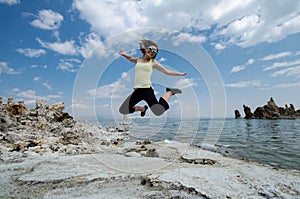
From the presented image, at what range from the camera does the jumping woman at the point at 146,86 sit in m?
3.95

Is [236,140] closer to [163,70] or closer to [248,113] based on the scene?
[163,70]

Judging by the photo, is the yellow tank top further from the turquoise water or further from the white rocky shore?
the white rocky shore

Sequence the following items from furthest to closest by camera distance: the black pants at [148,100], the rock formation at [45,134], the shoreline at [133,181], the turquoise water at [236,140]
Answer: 1. the rock formation at [45,134]
2. the turquoise water at [236,140]
3. the black pants at [148,100]
4. the shoreline at [133,181]

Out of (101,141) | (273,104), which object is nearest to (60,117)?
(101,141)

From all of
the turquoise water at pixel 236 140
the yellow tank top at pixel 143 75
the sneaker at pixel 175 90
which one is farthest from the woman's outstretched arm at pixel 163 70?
the turquoise water at pixel 236 140

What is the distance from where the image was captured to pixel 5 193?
335cm

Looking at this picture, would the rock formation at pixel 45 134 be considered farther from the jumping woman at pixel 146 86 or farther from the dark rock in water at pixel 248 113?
the dark rock in water at pixel 248 113

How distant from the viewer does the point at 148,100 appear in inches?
156

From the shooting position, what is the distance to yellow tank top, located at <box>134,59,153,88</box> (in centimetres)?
394

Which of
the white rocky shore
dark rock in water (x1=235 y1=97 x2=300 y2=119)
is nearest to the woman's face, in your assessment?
the white rocky shore

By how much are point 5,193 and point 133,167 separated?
7.80ft

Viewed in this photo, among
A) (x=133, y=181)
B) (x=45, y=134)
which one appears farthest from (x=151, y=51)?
(x=45, y=134)

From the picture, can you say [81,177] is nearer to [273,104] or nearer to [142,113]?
[142,113]

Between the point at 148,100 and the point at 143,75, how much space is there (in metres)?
0.48
